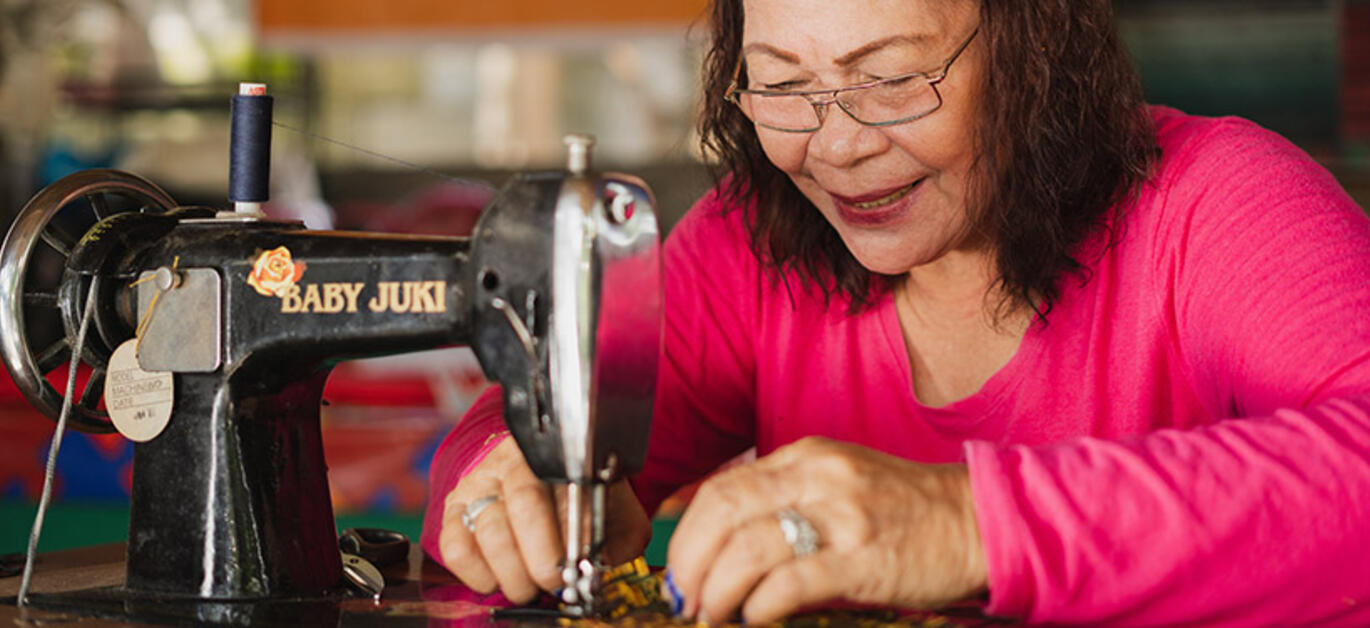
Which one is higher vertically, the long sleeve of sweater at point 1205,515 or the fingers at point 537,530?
the long sleeve of sweater at point 1205,515

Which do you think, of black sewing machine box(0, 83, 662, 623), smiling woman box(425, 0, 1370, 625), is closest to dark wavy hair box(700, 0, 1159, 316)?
smiling woman box(425, 0, 1370, 625)

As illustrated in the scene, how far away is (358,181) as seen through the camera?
5445 millimetres

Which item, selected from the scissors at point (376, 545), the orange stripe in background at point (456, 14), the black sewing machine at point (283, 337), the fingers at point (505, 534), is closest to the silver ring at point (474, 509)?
the fingers at point (505, 534)

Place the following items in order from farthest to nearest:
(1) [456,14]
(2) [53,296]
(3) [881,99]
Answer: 1. (1) [456,14]
2. (3) [881,99]
3. (2) [53,296]

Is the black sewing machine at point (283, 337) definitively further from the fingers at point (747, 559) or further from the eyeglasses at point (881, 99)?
the eyeglasses at point (881, 99)

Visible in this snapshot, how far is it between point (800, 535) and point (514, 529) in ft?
1.02

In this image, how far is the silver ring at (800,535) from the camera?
944 mm

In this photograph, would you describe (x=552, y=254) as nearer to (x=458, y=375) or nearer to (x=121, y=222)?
(x=121, y=222)

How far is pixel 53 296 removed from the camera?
4.12 feet

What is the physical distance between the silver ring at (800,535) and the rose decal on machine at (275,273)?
1.62 ft

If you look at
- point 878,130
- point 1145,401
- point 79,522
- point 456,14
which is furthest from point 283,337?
point 456,14

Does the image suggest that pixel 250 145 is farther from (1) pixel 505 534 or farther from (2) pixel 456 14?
(2) pixel 456 14

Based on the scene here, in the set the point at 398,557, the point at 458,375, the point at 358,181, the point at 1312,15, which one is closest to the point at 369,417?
the point at 458,375

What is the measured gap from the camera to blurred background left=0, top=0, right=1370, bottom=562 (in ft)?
11.6
